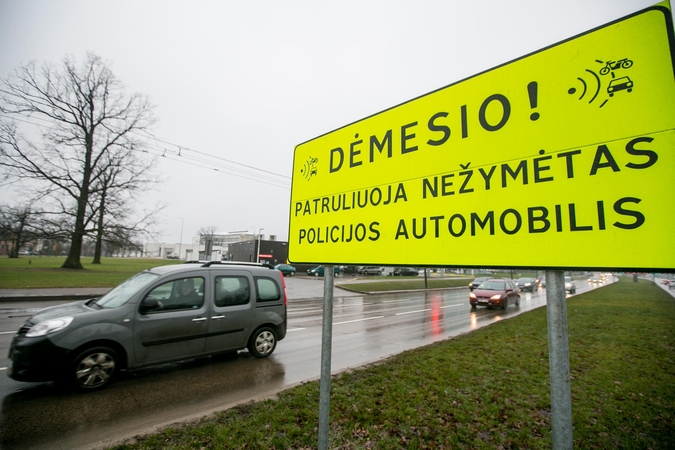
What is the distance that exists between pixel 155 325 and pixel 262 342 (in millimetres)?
2093

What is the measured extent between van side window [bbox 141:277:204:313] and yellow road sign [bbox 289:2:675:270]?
4.35 m

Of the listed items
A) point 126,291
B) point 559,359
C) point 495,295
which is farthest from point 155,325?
point 495,295

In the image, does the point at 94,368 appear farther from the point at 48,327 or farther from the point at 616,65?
the point at 616,65

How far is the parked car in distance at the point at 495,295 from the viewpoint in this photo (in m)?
14.9

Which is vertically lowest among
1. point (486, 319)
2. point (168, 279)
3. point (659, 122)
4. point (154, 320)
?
point (486, 319)

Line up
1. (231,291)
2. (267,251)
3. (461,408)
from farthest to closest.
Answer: (267,251)
(231,291)
(461,408)

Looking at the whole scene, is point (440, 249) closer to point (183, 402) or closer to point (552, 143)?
point (552, 143)

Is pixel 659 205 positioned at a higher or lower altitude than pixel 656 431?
higher

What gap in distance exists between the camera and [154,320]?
4.91m

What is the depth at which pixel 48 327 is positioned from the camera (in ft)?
13.9

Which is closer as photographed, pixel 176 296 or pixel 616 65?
pixel 616 65

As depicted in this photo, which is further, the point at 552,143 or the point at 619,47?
the point at 552,143

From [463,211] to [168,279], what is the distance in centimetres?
535

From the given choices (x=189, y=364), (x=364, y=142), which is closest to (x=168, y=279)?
(x=189, y=364)
